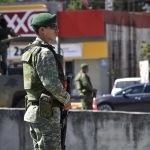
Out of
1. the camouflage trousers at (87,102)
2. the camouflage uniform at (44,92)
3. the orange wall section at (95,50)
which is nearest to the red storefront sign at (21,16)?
the orange wall section at (95,50)

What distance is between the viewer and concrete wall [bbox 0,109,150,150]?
7.28 m

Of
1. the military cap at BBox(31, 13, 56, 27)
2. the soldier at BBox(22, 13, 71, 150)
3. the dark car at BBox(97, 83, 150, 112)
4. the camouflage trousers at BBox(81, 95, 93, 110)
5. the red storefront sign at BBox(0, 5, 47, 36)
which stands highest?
the red storefront sign at BBox(0, 5, 47, 36)

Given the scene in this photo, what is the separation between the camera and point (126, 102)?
19.7 meters

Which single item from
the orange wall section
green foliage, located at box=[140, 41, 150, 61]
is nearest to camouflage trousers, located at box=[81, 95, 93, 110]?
the orange wall section

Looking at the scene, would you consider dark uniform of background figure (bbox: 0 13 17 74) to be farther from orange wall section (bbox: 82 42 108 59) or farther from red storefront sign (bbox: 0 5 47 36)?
orange wall section (bbox: 82 42 108 59)

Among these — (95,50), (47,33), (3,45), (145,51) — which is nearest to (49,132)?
(47,33)

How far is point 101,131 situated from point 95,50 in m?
27.8

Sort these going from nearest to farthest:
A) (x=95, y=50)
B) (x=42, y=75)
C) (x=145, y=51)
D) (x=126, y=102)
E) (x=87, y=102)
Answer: (x=42, y=75)
(x=87, y=102)
(x=126, y=102)
(x=95, y=50)
(x=145, y=51)

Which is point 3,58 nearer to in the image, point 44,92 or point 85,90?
point 85,90

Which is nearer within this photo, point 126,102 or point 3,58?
point 3,58

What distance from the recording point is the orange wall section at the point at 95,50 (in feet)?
115

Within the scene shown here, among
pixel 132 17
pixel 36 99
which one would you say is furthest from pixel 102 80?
pixel 36 99

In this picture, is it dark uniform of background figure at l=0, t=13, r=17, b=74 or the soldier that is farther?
dark uniform of background figure at l=0, t=13, r=17, b=74

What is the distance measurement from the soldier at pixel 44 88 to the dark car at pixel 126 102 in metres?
14.3
